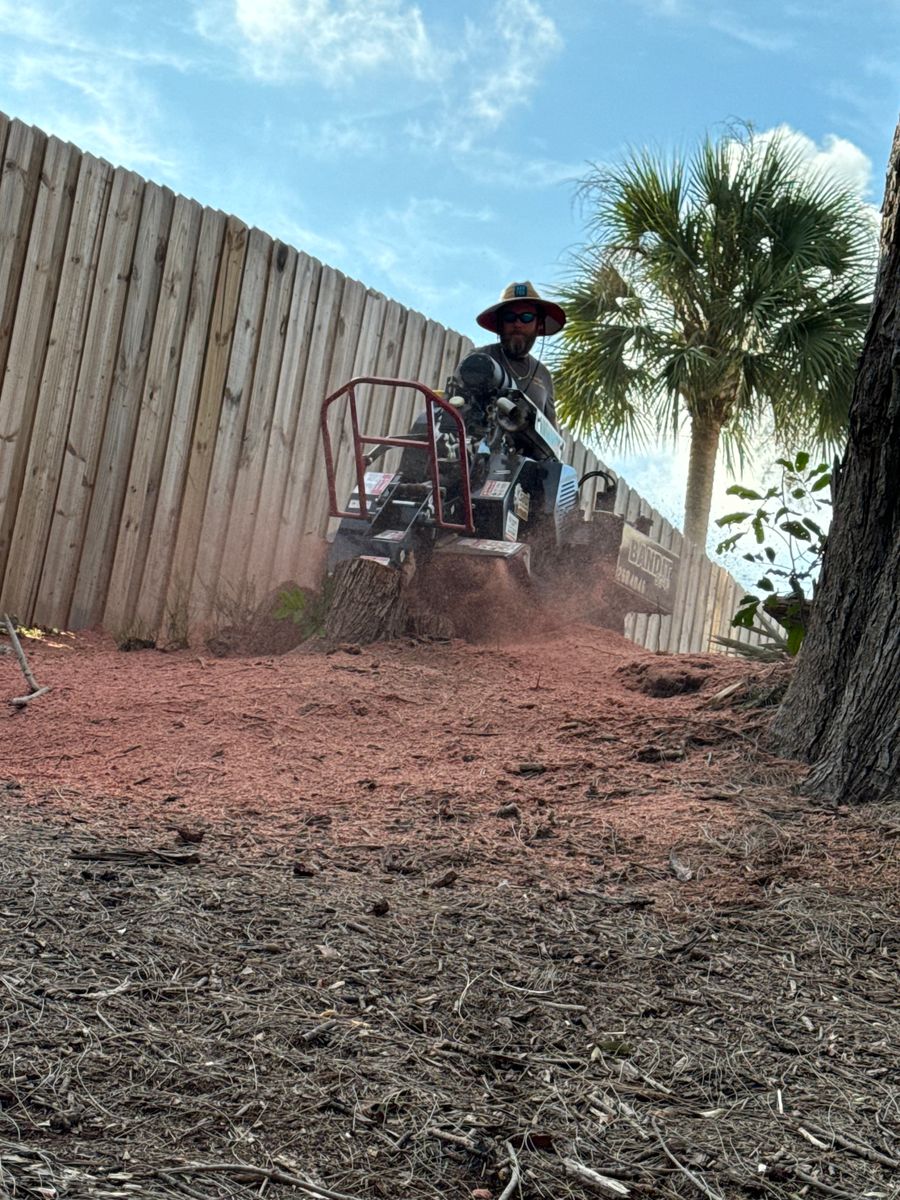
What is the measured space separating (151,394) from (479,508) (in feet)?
7.71

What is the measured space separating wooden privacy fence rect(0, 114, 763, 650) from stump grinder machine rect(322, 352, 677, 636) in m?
1.16

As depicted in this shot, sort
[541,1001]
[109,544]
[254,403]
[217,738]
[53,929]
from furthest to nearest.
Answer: [254,403], [109,544], [217,738], [53,929], [541,1001]

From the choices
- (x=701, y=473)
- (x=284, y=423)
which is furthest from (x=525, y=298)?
(x=701, y=473)

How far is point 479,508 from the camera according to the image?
7.53 meters

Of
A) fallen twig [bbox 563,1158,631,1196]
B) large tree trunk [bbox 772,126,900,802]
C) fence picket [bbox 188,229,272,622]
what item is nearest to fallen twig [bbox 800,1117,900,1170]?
fallen twig [bbox 563,1158,631,1196]

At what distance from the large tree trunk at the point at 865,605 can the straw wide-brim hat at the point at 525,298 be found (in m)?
3.95

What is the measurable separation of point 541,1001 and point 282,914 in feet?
2.40

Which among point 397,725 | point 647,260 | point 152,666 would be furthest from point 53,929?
point 647,260

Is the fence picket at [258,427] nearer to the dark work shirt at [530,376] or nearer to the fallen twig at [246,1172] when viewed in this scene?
the dark work shirt at [530,376]

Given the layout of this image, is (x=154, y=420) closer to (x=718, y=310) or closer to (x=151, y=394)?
(x=151, y=394)

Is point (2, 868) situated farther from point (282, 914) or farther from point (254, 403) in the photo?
point (254, 403)

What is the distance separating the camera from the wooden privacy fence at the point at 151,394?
290 inches

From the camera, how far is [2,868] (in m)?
3.26

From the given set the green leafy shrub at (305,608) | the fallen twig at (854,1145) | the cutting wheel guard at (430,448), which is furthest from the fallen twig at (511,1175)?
the green leafy shrub at (305,608)
